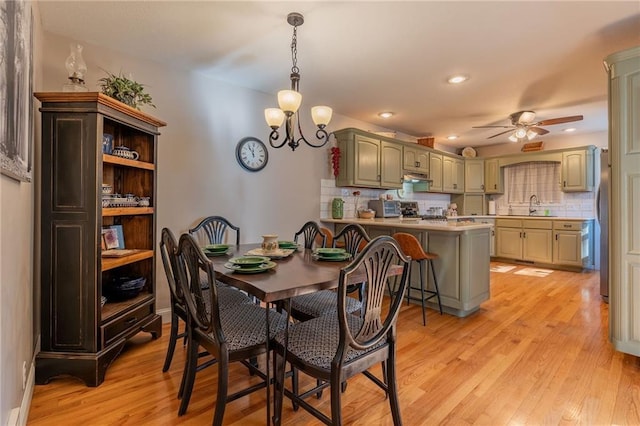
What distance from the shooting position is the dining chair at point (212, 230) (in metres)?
2.96

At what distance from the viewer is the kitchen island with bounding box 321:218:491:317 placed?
2996 mm

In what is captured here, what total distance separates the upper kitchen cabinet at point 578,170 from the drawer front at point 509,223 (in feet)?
2.90

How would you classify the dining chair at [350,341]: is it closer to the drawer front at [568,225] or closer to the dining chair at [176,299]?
the dining chair at [176,299]

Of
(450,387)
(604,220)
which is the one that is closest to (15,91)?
(450,387)

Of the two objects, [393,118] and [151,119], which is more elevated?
[393,118]

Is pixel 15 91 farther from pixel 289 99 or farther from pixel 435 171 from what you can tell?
pixel 435 171

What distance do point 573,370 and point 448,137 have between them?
4.42 metres

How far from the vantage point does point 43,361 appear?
1865 millimetres

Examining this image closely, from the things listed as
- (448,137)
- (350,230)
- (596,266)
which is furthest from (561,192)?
(350,230)

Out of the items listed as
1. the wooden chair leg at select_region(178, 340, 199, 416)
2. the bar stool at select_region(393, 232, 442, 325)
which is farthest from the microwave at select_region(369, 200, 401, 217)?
the wooden chair leg at select_region(178, 340, 199, 416)

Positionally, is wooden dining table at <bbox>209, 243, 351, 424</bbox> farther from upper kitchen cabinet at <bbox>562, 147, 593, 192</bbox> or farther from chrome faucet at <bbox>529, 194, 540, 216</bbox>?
chrome faucet at <bbox>529, 194, 540, 216</bbox>

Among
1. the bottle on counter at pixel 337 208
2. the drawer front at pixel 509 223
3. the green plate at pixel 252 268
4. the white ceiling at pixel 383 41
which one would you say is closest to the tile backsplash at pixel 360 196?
the bottle on counter at pixel 337 208

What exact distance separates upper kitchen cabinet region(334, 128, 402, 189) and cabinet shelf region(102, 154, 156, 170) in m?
2.39

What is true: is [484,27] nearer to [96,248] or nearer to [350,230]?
[350,230]
